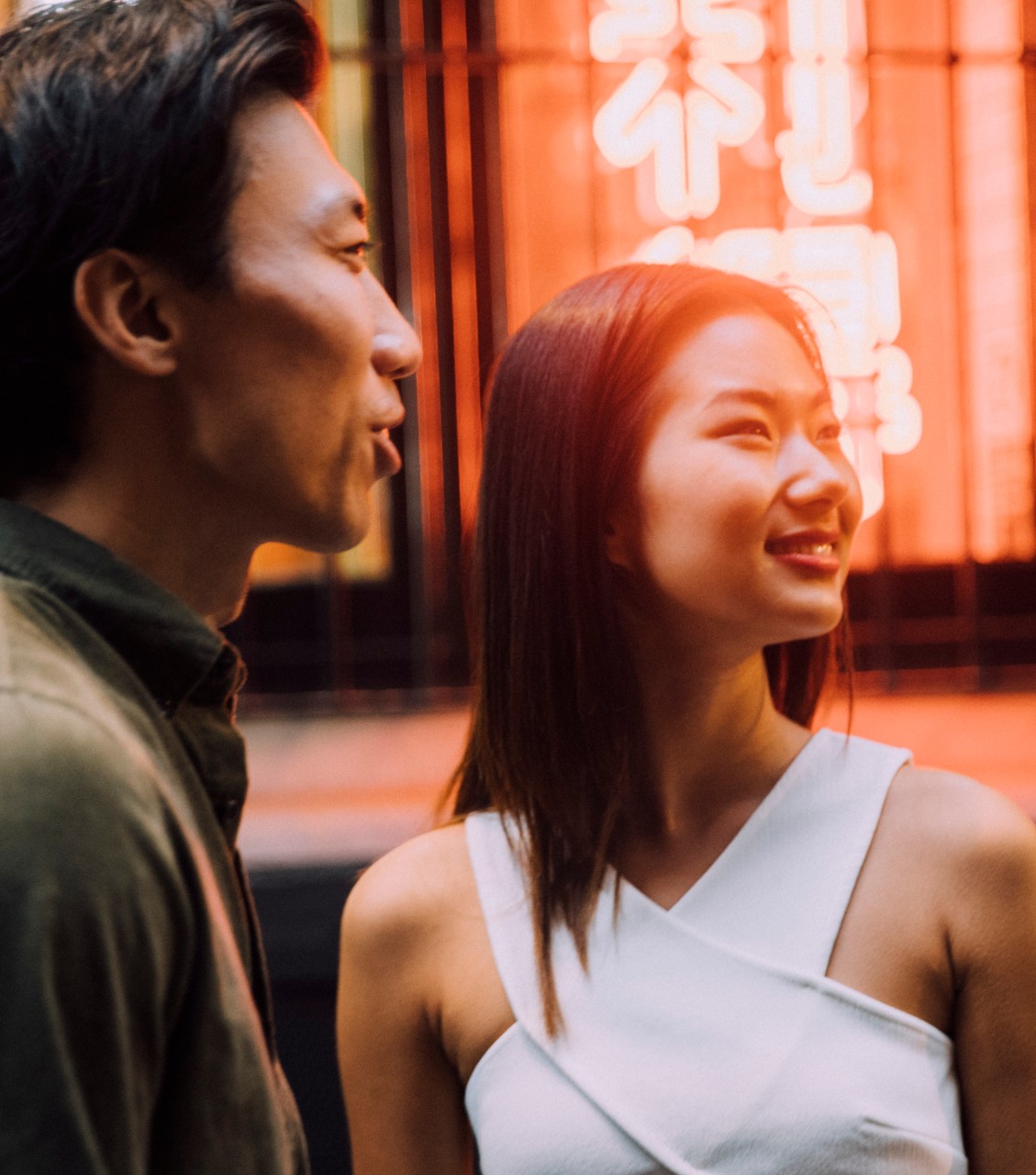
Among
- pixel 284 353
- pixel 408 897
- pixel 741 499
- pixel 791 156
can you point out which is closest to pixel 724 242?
pixel 791 156

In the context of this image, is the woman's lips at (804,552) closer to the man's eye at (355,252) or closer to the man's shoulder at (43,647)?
the man's eye at (355,252)

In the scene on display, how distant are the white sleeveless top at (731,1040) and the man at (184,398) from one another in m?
0.43

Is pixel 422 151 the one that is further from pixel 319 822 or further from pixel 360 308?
pixel 360 308

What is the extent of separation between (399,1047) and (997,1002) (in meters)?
0.75

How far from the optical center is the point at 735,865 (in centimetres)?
168

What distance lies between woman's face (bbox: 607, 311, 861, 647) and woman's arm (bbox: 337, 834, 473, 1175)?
533 millimetres

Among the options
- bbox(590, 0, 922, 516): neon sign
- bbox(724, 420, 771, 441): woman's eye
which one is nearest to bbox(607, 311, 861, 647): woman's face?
bbox(724, 420, 771, 441): woman's eye

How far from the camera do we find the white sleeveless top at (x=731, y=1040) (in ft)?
4.91

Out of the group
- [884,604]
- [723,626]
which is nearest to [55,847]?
[723,626]

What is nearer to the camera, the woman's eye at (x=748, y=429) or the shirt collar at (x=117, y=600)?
the shirt collar at (x=117, y=600)

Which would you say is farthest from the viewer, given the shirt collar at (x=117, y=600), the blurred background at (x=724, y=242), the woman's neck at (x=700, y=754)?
the blurred background at (x=724, y=242)

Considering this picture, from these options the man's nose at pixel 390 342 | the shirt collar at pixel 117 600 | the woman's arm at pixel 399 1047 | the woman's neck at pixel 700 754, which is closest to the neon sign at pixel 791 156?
the woman's neck at pixel 700 754

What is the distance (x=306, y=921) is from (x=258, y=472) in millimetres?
2080

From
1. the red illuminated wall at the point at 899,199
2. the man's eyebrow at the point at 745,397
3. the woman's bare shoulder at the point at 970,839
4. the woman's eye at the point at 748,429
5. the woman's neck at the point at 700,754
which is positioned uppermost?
the red illuminated wall at the point at 899,199
